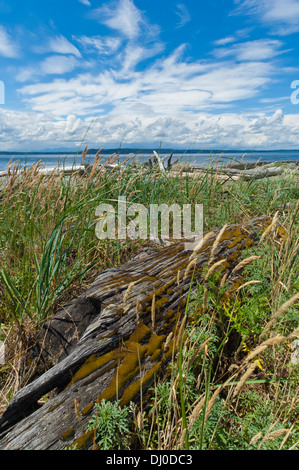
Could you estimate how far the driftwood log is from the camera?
1.40 meters

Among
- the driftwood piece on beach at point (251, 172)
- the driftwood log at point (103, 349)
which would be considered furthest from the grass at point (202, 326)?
the driftwood piece on beach at point (251, 172)

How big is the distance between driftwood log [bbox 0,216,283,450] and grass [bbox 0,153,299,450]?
10 cm

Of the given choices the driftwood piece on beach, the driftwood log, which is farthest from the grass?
the driftwood piece on beach

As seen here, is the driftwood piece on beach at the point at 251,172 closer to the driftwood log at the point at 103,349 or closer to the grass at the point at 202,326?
the grass at the point at 202,326

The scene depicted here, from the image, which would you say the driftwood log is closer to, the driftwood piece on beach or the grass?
the grass

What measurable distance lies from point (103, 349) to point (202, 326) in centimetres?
65

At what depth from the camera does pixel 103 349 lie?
5.59 feet

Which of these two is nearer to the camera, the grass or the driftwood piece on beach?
the grass

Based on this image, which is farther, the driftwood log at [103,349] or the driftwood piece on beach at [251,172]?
the driftwood piece on beach at [251,172]

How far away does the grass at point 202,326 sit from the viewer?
1.32 m

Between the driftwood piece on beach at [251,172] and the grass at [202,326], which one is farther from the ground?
the driftwood piece on beach at [251,172]

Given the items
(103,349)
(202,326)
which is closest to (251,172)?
A: (202,326)

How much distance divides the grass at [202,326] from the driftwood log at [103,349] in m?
0.10

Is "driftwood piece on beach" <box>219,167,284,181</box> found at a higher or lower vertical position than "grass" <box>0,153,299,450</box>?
higher
